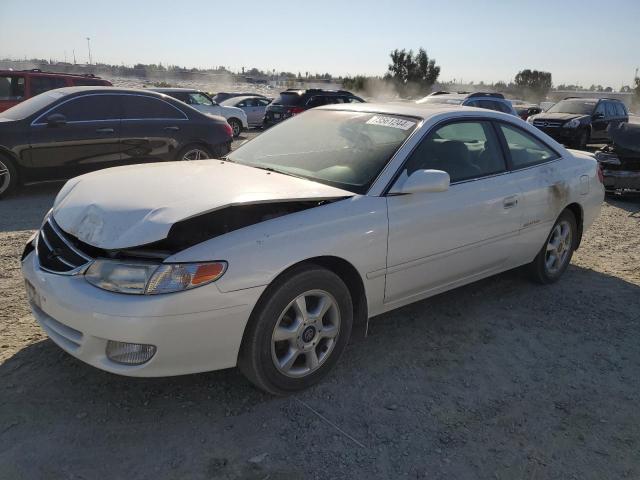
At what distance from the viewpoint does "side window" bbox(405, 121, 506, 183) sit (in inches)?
144

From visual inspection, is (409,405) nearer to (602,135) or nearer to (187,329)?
(187,329)

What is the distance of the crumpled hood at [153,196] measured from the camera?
2732 millimetres

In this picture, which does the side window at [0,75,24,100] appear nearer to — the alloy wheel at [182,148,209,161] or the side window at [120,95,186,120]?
the side window at [120,95,186,120]

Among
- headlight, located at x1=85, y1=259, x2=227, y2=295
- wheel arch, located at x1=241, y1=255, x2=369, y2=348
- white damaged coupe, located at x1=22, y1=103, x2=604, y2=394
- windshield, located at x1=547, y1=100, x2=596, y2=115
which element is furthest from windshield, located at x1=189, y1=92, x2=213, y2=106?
headlight, located at x1=85, y1=259, x2=227, y2=295

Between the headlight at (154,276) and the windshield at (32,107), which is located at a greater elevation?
the windshield at (32,107)

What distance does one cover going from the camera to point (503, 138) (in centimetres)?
432

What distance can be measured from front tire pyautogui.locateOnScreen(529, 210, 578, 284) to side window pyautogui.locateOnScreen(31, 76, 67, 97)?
33.6ft

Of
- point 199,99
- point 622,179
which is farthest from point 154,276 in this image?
point 199,99

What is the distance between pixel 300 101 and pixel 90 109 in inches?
407

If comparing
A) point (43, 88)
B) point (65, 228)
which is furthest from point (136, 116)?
point (65, 228)

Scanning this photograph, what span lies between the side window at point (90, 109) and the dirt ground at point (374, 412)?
413 centimetres

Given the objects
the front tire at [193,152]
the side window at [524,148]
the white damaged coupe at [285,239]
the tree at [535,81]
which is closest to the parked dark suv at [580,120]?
the front tire at [193,152]

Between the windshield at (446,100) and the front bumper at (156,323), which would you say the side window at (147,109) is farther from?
the windshield at (446,100)

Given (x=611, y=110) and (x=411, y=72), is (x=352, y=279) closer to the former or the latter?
(x=611, y=110)
